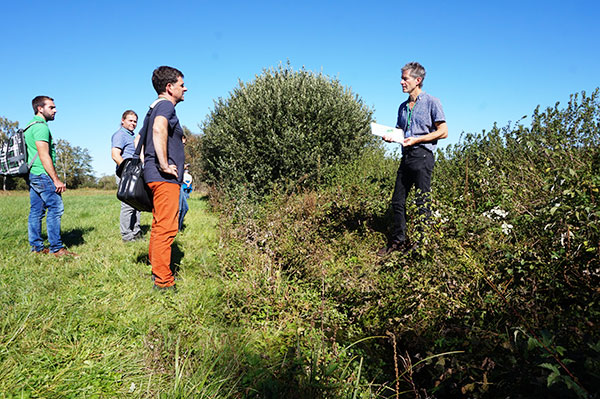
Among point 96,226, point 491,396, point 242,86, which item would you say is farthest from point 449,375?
point 242,86

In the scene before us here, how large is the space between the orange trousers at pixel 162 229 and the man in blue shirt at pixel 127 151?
8.41 feet

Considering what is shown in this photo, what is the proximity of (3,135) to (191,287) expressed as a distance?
62.7 metres

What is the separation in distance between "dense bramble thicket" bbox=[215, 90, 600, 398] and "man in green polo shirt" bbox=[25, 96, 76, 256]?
2.79 meters

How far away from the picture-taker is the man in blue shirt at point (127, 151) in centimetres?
567

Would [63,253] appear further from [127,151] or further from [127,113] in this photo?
[127,113]

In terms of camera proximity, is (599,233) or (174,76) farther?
(174,76)

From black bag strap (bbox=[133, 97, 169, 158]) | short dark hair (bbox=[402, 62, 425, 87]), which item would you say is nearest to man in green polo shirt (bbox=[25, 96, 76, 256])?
black bag strap (bbox=[133, 97, 169, 158])

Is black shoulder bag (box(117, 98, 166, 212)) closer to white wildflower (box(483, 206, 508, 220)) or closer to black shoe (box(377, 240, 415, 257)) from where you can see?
black shoe (box(377, 240, 415, 257))

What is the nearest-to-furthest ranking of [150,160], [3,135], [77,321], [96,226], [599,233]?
[599,233], [77,321], [150,160], [96,226], [3,135]

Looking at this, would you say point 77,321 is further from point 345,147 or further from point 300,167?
point 345,147

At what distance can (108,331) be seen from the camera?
2748 millimetres

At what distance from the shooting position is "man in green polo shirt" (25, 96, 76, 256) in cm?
474

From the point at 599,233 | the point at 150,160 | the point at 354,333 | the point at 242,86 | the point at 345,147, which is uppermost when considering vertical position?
the point at 242,86

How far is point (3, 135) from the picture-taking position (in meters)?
48.8
